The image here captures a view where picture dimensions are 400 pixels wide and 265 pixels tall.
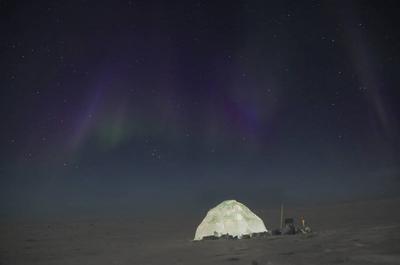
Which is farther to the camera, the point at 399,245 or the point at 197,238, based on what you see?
the point at 197,238

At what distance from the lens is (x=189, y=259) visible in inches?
699

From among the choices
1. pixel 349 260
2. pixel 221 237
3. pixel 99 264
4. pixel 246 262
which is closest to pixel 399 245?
pixel 349 260

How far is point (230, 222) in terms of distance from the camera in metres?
31.6

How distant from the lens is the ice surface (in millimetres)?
31359

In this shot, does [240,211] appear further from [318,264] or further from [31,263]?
[318,264]

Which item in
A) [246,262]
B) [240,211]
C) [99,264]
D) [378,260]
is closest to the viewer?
[378,260]

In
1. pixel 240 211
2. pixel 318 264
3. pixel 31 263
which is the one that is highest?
pixel 240 211

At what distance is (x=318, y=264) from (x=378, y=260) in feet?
5.96

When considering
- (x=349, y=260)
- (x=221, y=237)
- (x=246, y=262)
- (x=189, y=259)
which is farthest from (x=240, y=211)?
(x=349, y=260)

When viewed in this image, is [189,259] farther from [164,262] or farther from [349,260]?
[349,260]

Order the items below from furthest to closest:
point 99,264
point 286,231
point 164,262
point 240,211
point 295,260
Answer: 1. point 240,211
2. point 286,231
3. point 99,264
4. point 164,262
5. point 295,260

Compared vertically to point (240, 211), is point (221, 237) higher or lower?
lower

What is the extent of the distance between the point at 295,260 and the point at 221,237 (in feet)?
56.1

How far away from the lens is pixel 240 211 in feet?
107
